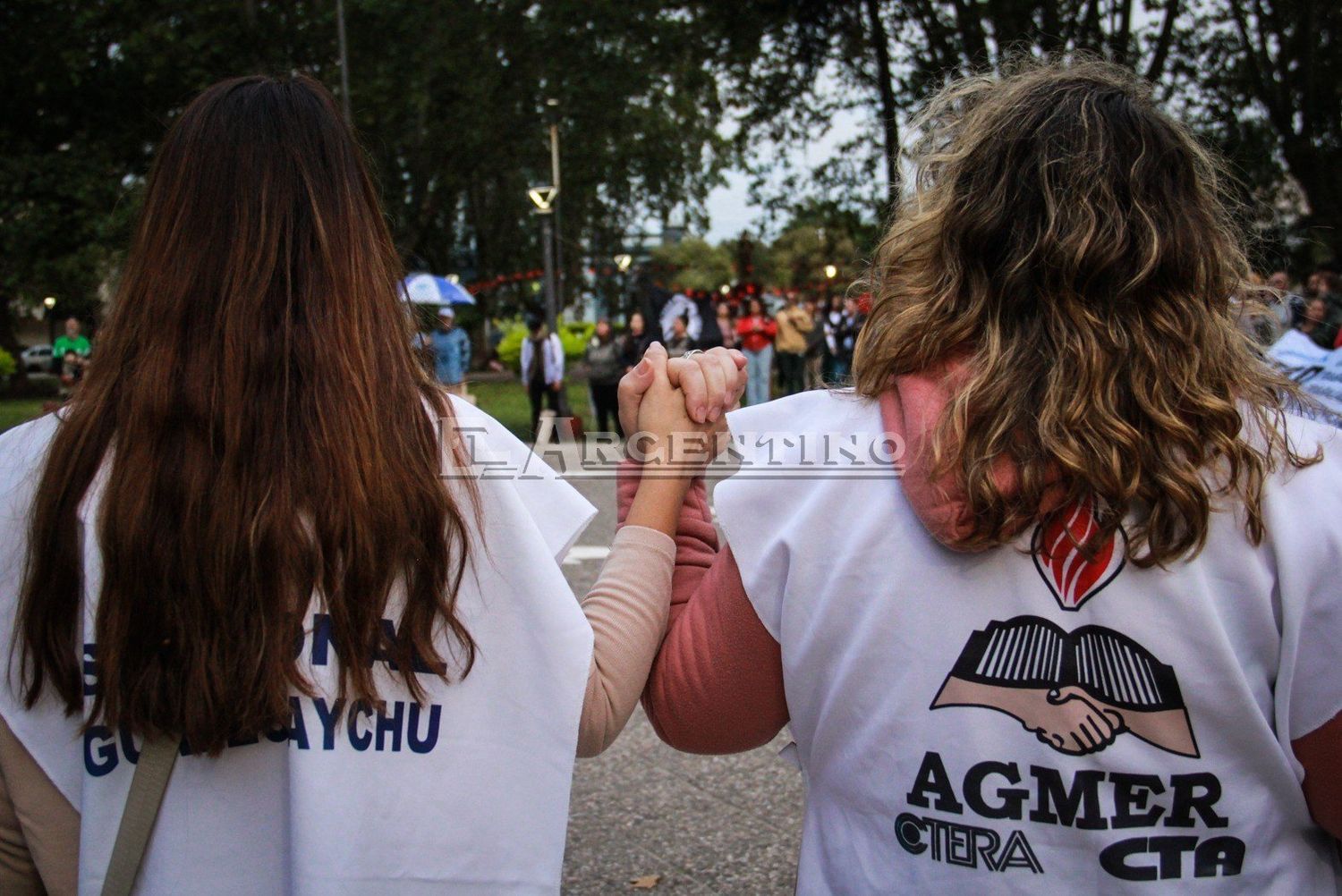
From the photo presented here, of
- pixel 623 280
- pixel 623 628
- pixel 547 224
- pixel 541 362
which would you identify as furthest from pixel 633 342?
pixel 623 280

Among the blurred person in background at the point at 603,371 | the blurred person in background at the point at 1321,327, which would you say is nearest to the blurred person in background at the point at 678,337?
the blurred person in background at the point at 603,371

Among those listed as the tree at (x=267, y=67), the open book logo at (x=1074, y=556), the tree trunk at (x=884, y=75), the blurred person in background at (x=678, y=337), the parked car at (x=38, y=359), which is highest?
the tree at (x=267, y=67)

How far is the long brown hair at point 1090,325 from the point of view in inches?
55.1

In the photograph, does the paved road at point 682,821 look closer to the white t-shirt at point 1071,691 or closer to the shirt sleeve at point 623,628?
the shirt sleeve at point 623,628

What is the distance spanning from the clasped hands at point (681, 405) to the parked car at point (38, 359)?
64.4m

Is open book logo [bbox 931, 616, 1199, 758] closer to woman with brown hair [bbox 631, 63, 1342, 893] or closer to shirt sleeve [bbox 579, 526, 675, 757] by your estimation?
woman with brown hair [bbox 631, 63, 1342, 893]

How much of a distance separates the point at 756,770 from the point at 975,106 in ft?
11.0

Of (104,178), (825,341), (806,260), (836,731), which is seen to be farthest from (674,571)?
(806,260)

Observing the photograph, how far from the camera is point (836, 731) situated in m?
1.56

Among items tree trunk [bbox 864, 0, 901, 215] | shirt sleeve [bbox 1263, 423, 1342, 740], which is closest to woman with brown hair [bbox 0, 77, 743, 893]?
shirt sleeve [bbox 1263, 423, 1342, 740]

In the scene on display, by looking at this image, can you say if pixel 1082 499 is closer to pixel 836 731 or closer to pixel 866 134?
pixel 836 731

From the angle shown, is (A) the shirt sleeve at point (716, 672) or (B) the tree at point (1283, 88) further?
(B) the tree at point (1283, 88)

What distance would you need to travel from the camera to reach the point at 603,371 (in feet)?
50.1

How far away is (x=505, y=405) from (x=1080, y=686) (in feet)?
76.0
